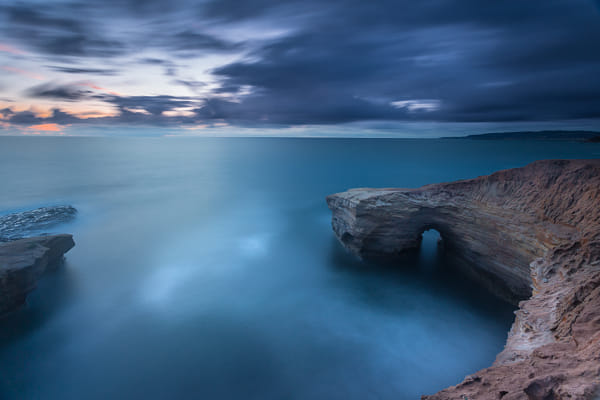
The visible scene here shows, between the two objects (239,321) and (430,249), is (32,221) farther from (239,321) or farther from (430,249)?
(430,249)

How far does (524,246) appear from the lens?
884 cm

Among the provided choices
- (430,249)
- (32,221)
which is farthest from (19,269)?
(430,249)

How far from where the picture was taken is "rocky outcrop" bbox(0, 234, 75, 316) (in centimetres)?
886

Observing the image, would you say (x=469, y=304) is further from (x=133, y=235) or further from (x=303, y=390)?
(x=133, y=235)

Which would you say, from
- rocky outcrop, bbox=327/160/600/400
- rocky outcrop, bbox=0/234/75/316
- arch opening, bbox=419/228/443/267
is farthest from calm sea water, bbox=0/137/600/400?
rocky outcrop, bbox=327/160/600/400

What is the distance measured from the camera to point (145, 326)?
9.81 m

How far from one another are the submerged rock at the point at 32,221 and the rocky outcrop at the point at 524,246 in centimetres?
1796

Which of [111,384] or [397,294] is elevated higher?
[397,294]

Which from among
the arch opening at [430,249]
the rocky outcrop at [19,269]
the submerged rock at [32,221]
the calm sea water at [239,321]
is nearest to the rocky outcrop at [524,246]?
the arch opening at [430,249]

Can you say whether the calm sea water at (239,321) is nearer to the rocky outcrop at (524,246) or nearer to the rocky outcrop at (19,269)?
the rocky outcrop at (19,269)

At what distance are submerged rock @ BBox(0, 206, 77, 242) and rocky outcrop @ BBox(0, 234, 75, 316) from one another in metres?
6.11

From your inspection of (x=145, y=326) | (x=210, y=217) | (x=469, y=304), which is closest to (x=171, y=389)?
(x=145, y=326)

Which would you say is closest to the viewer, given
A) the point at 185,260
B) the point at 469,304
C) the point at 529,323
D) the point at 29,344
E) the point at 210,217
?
the point at 529,323

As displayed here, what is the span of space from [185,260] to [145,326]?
16.8 feet
